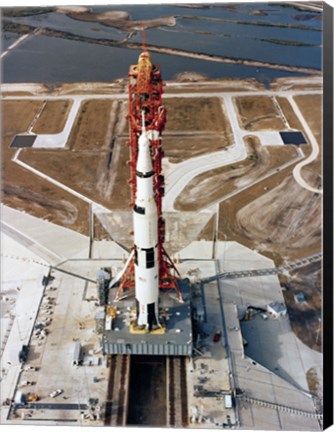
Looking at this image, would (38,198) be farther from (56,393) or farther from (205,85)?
(205,85)

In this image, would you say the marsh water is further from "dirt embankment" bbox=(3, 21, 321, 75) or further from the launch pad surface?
the launch pad surface

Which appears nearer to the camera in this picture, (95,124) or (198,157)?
(198,157)

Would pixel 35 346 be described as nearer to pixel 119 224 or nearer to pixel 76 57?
pixel 119 224

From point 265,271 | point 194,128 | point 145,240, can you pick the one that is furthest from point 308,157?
point 145,240

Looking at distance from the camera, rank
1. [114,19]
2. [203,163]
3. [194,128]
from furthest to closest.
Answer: [114,19] < [194,128] < [203,163]

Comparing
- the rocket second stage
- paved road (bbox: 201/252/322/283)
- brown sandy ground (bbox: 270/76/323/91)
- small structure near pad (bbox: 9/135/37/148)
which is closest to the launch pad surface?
paved road (bbox: 201/252/322/283)

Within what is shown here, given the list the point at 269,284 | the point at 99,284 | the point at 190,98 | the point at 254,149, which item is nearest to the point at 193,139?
the point at 254,149

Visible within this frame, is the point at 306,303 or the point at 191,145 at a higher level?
the point at 191,145

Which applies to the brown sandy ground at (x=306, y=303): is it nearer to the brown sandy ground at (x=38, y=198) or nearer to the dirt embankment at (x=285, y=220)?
the dirt embankment at (x=285, y=220)
